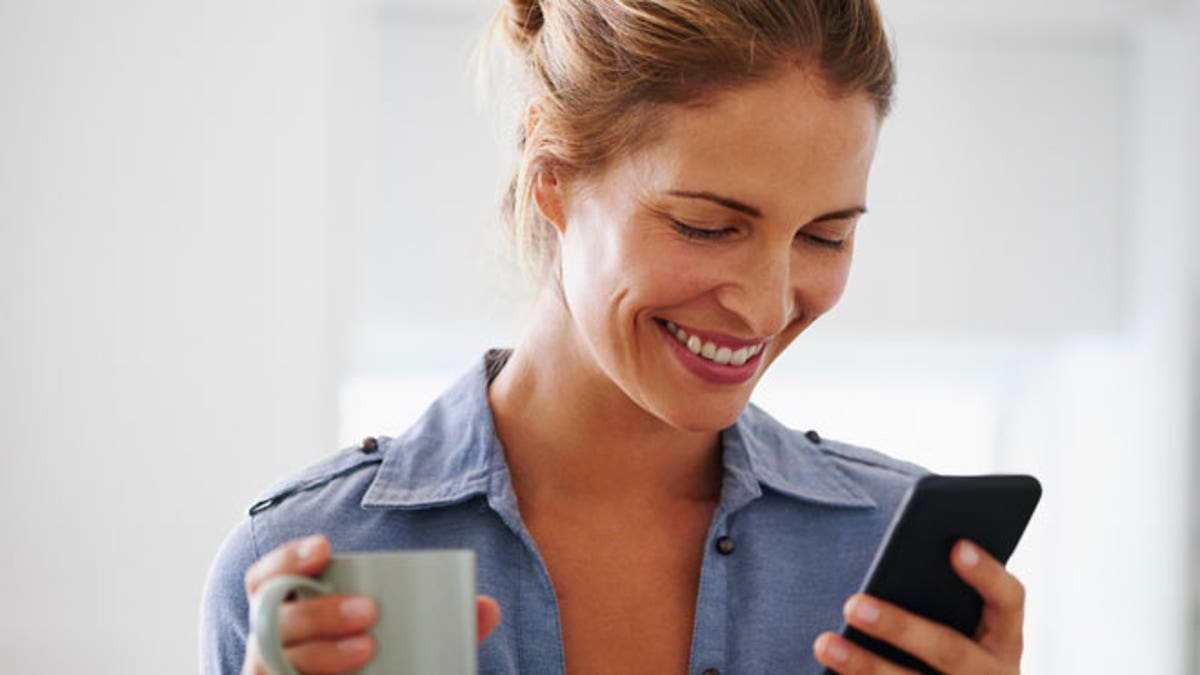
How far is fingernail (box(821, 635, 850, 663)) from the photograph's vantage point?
1000 millimetres

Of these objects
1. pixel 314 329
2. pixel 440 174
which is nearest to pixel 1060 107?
pixel 440 174

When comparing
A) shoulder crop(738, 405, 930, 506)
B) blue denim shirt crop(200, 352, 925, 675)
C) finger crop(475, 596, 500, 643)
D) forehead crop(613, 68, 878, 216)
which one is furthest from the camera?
shoulder crop(738, 405, 930, 506)

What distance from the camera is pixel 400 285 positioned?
3.33 metres

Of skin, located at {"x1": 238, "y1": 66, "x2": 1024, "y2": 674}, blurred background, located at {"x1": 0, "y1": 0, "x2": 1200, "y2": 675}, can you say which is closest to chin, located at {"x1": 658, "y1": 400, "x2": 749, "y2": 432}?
skin, located at {"x1": 238, "y1": 66, "x2": 1024, "y2": 674}

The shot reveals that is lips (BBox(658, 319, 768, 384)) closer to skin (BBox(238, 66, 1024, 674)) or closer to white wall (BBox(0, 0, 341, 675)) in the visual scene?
skin (BBox(238, 66, 1024, 674))

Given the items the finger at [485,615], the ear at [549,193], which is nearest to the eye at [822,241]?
the ear at [549,193]

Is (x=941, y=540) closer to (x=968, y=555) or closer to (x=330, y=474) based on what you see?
(x=968, y=555)

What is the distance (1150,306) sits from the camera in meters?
3.39

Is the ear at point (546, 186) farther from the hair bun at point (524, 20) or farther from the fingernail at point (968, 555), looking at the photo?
the fingernail at point (968, 555)

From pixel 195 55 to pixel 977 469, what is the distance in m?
2.18

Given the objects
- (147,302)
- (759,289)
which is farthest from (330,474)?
(147,302)

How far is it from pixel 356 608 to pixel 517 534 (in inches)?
16.7

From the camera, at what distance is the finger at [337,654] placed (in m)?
0.83

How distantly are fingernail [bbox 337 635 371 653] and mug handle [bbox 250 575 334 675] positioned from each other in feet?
0.10
